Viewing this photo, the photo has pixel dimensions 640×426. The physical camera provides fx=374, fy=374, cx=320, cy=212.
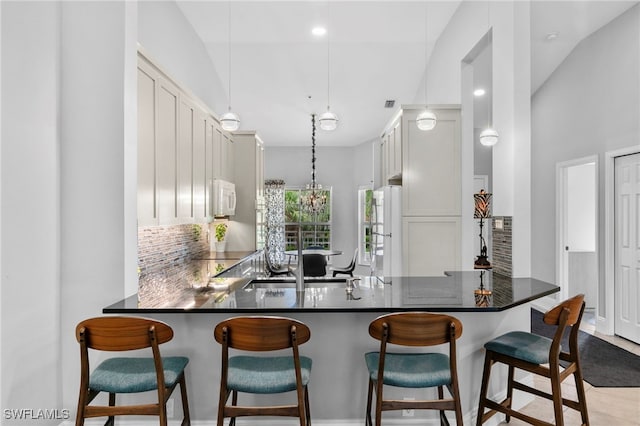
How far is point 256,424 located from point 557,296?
466 cm

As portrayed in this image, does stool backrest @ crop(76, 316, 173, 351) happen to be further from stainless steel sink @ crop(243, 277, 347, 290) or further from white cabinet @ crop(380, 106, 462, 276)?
white cabinet @ crop(380, 106, 462, 276)

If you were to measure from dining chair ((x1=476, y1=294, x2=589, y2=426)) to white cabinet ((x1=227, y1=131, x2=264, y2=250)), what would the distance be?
3587 mm

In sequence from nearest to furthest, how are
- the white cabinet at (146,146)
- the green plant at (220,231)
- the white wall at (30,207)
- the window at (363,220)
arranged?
1. the white wall at (30,207)
2. the white cabinet at (146,146)
3. the green plant at (220,231)
4. the window at (363,220)

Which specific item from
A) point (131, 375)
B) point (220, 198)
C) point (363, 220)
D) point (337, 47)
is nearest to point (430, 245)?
point (220, 198)

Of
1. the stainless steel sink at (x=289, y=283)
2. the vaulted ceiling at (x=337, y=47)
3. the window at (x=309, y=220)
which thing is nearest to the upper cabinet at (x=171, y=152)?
the stainless steel sink at (x=289, y=283)

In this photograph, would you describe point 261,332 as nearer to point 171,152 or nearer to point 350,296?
point 350,296

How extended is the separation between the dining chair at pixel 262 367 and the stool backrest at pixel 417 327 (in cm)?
38

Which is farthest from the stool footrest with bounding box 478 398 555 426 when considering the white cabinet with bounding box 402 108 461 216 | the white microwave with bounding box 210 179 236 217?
the white microwave with bounding box 210 179 236 217

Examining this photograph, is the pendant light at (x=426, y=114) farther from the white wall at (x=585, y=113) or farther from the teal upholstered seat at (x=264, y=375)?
the teal upholstered seat at (x=264, y=375)

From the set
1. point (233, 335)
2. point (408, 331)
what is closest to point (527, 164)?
point (408, 331)

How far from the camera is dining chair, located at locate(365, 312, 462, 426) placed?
176cm

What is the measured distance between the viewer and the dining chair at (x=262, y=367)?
1718 mm

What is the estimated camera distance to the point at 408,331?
1762 mm

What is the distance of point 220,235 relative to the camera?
15.9 ft
